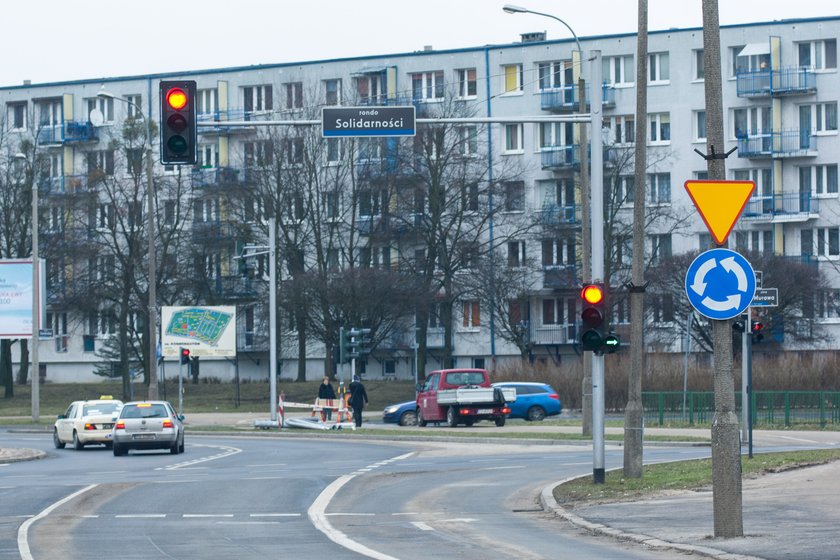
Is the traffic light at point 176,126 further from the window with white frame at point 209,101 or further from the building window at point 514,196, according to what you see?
the window with white frame at point 209,101

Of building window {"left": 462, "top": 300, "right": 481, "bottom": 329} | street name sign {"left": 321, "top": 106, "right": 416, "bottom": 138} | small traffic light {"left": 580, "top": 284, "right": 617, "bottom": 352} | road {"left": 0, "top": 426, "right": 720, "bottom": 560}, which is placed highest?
street name sign {"left": 321, "top": 106, "right": 416, "bottom": 138}

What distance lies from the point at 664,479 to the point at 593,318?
10.2 ft

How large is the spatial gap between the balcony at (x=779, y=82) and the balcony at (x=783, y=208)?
517 centimetres

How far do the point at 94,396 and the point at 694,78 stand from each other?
3499cm

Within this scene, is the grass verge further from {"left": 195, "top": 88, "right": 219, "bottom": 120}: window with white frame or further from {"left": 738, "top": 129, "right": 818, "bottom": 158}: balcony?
{"left": 195, "top": 88, "right": 219, "bottom": 120}: window with white frame

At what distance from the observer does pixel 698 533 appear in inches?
617

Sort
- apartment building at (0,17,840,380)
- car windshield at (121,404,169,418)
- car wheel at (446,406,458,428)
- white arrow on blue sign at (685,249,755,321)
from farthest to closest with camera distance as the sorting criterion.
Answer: apartment building at (0,17,840,380) → car wheel at (446,406,458,428) → car windshield at (121,404,169,418) → white arrow on blue sign at (685,249,755,321)

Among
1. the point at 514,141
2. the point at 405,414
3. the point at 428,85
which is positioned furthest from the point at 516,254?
the point at 405,414

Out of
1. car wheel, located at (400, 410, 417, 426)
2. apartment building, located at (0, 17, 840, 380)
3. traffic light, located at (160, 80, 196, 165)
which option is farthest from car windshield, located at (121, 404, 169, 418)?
apartment building, located at (0, 17, 840, 380)

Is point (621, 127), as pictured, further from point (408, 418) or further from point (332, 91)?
point (408, 418)

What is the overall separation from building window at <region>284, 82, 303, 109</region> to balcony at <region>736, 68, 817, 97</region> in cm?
2260

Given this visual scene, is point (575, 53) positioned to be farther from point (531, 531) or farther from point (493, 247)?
point (531, 531)

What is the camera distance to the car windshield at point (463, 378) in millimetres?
47938

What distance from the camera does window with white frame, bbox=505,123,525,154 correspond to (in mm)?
82125
